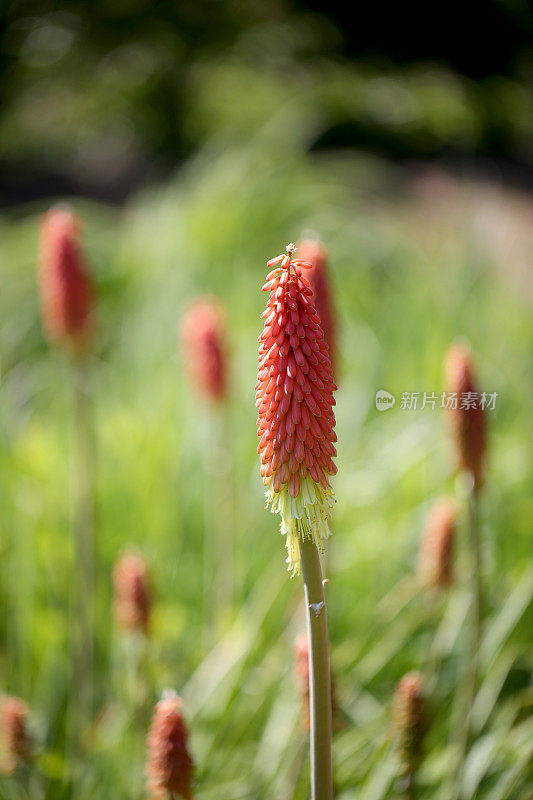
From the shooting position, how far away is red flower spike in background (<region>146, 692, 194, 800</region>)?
66.4 inches

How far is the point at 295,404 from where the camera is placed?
1.43m

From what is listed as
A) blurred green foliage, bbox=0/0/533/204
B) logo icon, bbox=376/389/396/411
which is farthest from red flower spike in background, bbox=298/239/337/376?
blurred green foliage, bbox=0/0/533/204

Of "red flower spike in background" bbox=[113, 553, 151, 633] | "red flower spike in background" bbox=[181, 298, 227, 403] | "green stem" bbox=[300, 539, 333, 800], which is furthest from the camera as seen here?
"red flower spike in background" bbox=[181, 298, 227, 403]

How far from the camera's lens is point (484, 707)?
2.55 meters

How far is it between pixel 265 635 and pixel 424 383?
5.97 feet

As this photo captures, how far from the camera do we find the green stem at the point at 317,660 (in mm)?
1416

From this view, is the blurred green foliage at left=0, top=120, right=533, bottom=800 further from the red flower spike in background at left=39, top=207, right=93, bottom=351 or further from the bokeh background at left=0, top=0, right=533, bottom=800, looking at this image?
the red flower spike in background at left=39, top=207, right=93, bottom=351

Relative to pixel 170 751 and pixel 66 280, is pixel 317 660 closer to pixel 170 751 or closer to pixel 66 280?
pixel 170 751

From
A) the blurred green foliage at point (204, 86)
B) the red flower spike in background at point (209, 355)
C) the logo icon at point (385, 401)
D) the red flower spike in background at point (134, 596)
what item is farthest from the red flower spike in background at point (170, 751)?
the blurred green foliage at point (204, 86)

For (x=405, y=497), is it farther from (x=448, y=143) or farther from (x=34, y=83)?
(x=448, y=143)

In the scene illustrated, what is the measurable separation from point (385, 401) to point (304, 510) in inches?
106

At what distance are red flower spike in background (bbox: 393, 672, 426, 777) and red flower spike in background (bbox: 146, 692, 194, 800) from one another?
1.74ft

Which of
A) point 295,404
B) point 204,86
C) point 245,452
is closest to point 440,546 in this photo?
point 295,404

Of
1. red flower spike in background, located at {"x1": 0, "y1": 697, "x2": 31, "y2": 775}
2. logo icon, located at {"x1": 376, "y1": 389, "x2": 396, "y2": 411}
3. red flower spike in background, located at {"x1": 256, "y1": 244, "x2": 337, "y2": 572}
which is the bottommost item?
red flower spike in background, located at {"x1": 0, "y1": 697, "x2": 31, "y2": 775}
